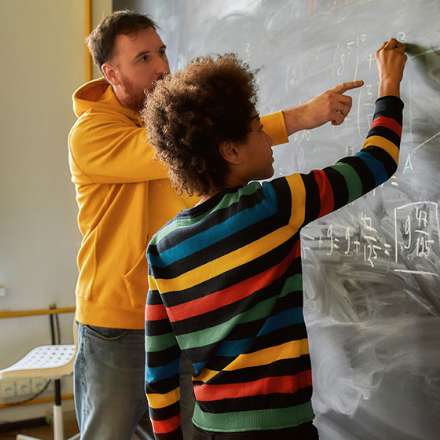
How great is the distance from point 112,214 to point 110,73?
35 centimetres

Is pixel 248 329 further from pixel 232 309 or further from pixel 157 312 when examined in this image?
pixel 157 312

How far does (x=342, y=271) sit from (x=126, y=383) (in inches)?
21.6

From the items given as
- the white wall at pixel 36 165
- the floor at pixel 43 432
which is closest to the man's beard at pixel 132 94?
the white wall at pixel 36 165

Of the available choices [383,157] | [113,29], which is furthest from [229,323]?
[113,29]

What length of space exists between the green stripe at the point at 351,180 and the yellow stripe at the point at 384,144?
0.24ft

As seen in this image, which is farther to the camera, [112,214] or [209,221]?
[112,214]

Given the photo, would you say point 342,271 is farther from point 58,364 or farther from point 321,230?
point 58,364

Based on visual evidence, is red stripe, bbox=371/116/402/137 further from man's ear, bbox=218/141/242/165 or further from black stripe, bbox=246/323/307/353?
black stripe, bbox=246/323/307/353

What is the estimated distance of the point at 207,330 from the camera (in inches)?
33.1

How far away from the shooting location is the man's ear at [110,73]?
128cm

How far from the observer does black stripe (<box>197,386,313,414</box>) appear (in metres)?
0.79

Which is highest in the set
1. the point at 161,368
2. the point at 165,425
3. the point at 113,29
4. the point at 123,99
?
the point at 113,29

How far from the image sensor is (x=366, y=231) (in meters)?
1.09

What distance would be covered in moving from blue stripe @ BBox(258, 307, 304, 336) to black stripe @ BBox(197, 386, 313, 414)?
10cm
